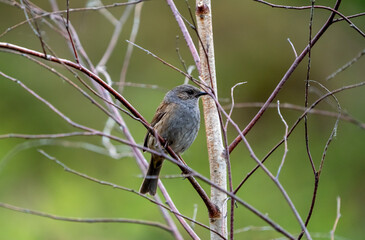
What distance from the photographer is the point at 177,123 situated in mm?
4266

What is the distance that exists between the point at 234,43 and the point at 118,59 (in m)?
2.20

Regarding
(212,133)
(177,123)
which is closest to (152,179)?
(177,123)

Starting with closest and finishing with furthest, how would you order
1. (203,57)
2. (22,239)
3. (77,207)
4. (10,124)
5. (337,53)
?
(203,57)
(22,239)
(77,207)
(10,124)
(337,53)

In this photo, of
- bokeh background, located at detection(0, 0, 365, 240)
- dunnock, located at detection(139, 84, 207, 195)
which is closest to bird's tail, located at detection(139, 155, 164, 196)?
dunnock, located at detection(139, 84, 207, 195)

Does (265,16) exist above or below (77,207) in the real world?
above

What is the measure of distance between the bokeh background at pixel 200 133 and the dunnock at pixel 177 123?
3.08 meters

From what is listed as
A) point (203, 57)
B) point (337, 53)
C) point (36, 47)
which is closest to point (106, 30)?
point (36, 47)

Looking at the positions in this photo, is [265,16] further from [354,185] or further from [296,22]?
[354,185]

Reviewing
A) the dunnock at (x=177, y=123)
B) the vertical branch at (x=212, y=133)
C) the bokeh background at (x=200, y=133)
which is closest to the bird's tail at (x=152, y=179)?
the dunnock at (x=177, y=123)

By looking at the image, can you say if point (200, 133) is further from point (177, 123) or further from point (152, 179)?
point (152, 179)

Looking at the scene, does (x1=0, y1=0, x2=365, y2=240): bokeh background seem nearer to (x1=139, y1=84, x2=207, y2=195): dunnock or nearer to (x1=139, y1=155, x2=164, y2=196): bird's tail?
(x1=139, y1=155, x2=164, y2=196): bird's tail

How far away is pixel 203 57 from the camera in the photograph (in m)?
3.22

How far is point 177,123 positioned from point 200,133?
4.35m

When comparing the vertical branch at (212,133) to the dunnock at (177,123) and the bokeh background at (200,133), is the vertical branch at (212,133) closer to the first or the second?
the dunnock at (177,123)
